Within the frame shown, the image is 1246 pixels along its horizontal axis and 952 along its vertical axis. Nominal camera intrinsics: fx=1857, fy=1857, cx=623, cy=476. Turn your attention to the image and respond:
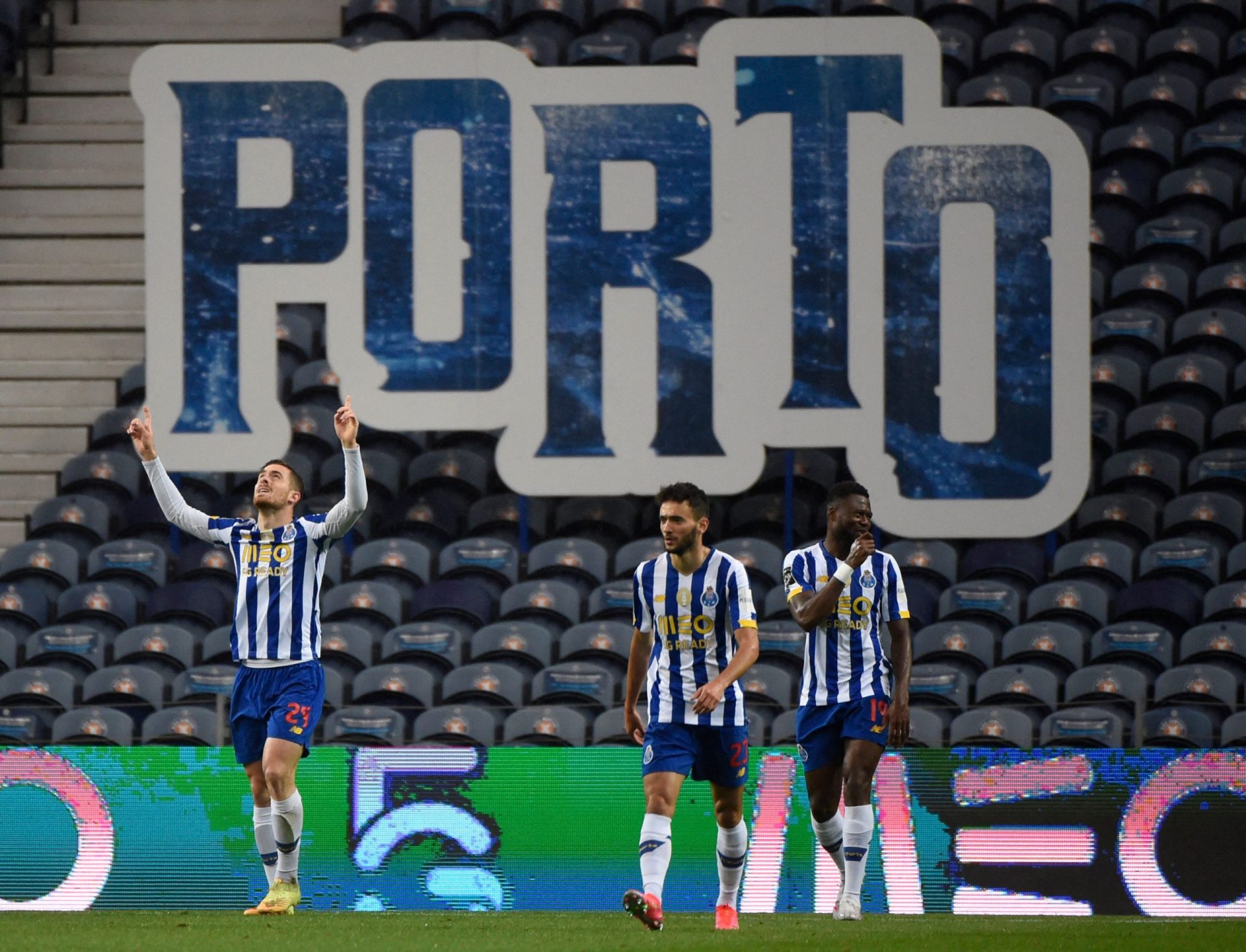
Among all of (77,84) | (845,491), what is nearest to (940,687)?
(845,491)

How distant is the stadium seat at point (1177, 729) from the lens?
1036 centimetres

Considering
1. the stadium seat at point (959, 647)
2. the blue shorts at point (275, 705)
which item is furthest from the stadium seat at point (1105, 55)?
the blue shorts at point (275, 705)

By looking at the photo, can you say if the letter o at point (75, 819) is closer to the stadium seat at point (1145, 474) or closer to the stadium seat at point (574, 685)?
the stadium seat at point (574, 685)

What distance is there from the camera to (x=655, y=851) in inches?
255

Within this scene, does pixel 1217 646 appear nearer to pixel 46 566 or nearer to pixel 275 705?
pixel 275 705

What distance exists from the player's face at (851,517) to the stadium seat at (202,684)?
540 centimetres

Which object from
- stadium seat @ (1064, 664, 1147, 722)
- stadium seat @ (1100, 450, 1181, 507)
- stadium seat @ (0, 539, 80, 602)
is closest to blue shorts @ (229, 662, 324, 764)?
stadium seat @ (1064, 664, 1147, 722)

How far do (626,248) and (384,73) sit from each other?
2.07 m

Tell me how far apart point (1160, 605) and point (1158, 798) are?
3.16 meters

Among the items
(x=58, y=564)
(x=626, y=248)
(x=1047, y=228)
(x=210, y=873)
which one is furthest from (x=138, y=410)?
(x=1047, y=228)

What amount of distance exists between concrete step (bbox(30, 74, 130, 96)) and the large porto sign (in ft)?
12.5

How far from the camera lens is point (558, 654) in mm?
11867

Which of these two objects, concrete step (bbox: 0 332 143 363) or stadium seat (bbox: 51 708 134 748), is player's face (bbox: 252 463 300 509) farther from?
concrete step (bbox: 0 332 143 363)

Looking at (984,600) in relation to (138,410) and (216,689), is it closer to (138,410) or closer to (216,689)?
(216,689)
